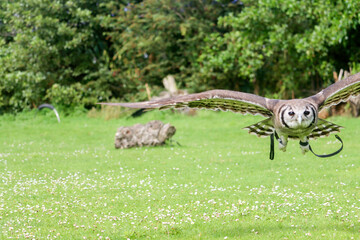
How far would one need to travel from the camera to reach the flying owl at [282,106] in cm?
562

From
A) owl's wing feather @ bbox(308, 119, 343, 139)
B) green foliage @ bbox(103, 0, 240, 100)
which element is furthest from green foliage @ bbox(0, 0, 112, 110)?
owl's wing feather @ bbox(308, 119, 343, 139)

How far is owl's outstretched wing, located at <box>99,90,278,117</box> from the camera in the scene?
6027 mm

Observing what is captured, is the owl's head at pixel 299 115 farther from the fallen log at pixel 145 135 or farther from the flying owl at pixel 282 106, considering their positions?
the fallen log at pixel 145 135

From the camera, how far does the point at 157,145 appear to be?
17.2 meters

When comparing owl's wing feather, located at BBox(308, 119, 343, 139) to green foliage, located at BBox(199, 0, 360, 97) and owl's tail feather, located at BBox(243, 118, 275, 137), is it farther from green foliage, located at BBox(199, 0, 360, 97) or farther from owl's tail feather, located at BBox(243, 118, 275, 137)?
green foliage, located at BBox(199, 0, 360, 97)

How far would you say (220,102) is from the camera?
6.59 meters

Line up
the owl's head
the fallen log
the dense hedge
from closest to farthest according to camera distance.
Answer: the owl's head < the fallen log < the dense hedge

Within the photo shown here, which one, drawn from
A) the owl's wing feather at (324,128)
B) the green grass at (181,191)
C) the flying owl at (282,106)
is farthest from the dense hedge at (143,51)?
the flying owl at (282,106)

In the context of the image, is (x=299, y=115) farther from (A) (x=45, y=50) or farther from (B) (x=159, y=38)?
(A) (x=45, y=50)

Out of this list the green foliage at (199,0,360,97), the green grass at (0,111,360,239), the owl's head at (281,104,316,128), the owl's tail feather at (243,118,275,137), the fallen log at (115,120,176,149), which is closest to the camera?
the owl's head at (281,104,316,128)

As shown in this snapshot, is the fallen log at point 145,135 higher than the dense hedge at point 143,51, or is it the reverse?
the dense hedge at point 143,51

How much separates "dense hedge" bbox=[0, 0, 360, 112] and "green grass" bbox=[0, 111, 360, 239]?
25.2 feet

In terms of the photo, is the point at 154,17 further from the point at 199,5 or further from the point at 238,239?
the point at 238,239

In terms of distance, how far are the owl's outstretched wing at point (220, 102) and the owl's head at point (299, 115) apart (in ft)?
1.48
